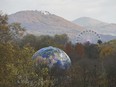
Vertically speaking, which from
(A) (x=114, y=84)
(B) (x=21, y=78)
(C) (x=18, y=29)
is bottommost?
(A) (x=114, y=84)

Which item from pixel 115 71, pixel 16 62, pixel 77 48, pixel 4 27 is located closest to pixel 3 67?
pixel 16 62

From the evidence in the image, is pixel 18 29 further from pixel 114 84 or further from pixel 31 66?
pixel 114 84

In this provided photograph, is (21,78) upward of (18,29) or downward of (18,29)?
downward

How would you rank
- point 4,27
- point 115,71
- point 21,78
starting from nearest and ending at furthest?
1. point 21,78
2. point 4,27
3. point 115,71

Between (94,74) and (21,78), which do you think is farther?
(94,74)

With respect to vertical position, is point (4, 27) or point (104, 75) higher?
point (4, 27)

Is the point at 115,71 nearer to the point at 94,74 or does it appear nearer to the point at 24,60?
the point at 94,74

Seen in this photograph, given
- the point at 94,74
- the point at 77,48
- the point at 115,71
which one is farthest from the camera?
the point at 77,48

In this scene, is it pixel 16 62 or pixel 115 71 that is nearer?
pixel 16 62

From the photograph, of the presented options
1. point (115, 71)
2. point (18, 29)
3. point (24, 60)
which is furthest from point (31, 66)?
point (115, 71)
